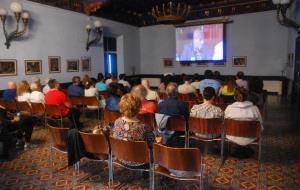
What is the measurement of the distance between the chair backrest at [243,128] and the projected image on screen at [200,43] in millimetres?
9658

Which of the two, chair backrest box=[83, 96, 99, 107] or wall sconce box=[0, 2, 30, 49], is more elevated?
wall sconce box=[0, 2, 30, 49]

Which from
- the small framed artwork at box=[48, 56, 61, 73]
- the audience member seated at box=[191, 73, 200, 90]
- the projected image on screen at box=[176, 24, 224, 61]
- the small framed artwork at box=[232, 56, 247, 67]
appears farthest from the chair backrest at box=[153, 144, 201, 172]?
the projected image on screen at box=[176, 24, 224, 61]

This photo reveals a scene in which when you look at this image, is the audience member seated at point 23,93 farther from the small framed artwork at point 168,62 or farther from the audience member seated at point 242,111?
the small framed artwork at point 168,62

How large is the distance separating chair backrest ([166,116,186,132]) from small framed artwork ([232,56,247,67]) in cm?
948

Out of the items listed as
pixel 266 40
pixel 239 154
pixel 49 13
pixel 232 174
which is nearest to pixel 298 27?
pixel 266 40

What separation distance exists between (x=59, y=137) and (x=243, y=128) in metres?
2.73

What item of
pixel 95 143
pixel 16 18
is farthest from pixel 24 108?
pixel 16 18

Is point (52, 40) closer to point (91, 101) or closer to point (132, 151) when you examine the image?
point (91, 101)

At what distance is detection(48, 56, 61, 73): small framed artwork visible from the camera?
10.1 metres

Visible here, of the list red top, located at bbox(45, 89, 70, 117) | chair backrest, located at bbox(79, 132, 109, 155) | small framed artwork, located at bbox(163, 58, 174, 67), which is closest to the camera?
chair backrest, located at bbox(79, 132, 109, 155)

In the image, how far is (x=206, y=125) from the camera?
164 inches

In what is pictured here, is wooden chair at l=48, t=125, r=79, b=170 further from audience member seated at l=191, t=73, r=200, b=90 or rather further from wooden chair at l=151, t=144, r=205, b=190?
audience member seated at l=191, t=73, r=200, b=90

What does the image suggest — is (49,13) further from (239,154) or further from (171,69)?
(239,154)

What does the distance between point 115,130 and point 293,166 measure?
2920mm
